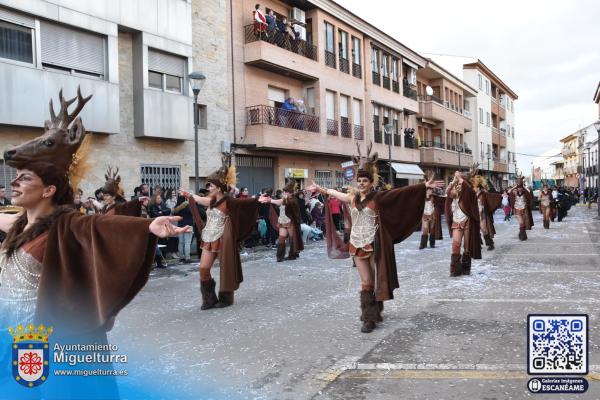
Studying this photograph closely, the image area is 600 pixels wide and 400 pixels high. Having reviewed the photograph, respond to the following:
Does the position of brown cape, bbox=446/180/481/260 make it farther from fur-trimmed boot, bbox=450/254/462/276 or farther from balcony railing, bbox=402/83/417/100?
balcony railing, bbox=402/83/417/100

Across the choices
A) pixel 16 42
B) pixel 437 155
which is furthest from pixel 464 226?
pixel 437 155

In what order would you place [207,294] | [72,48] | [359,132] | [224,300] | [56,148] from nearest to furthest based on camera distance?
[56,148]
[207,294]
[224,300]
[72,48]
[359,132]

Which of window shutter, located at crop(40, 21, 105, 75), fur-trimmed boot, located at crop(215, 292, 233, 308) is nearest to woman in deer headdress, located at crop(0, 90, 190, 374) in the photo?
fur-trimmed boot, located at crop(215, 292, 233, 308)

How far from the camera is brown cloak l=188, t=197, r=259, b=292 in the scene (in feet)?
25.2

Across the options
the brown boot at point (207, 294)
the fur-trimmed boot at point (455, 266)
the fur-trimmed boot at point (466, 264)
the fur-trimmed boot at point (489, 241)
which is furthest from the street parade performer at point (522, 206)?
the brown boot at point (207, 294)

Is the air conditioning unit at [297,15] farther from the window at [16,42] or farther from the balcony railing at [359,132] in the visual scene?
the window at [16,42]

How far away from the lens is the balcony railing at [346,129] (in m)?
26.8

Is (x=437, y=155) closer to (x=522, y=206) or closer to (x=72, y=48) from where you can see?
(x=522, y=206)

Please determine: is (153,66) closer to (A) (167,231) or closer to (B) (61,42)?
(B) (61,42)

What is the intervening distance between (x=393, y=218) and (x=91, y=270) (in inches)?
177

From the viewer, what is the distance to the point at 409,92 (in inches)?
1405

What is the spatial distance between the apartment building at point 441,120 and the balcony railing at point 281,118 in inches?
582

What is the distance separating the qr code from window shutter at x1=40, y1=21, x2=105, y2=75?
1397 centimetres

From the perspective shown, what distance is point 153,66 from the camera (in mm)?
16875
